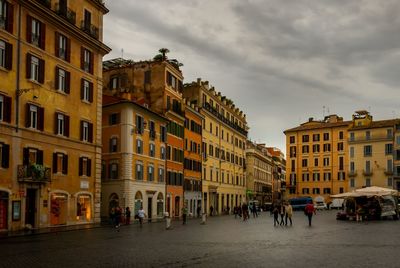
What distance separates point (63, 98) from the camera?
43375 mm

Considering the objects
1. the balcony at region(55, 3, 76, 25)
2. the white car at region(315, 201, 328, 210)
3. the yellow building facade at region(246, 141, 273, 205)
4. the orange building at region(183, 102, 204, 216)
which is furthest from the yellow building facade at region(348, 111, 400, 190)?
the balcony at region(55, 3, 76, 25)

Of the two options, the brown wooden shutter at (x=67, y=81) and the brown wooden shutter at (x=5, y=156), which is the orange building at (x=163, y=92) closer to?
the brown wooden shutter at (x=67, y=81)

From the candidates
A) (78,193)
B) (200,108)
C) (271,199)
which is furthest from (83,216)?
(271,199)

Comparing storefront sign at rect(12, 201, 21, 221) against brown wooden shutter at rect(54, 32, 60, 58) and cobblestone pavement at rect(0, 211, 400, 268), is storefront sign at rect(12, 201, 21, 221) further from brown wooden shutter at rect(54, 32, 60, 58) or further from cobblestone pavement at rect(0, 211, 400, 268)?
cobblestone pavement at rect(0, 211, 400, 268)

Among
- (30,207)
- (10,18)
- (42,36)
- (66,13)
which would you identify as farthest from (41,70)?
(30,207)

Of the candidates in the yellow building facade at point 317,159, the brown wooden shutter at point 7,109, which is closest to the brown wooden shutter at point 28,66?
the brown wooden shutter at point 7,109

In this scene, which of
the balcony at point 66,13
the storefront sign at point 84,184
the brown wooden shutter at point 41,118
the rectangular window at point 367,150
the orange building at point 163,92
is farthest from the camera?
the rectangular window at point 367,150

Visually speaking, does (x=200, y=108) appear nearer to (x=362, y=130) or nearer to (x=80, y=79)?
(x=80, y=79)

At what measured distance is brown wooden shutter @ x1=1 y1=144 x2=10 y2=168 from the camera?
119 ft

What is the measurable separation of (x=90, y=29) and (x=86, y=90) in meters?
5.25

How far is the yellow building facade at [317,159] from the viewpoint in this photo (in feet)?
421

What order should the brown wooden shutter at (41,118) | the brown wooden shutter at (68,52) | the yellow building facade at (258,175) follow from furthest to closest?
the yellow building facade at (258,175) < the brown wooden shutter at (68,52) < the brown wooden shutter at (41,118)

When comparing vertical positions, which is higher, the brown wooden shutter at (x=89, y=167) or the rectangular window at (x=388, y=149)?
the rectangular window at (x=388, y=149)

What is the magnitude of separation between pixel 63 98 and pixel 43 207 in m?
8.58
